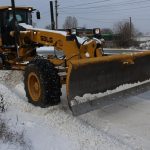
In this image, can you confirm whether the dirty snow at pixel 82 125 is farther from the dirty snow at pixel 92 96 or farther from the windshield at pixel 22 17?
the windshield at pixel 22 17

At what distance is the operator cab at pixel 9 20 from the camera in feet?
38.1

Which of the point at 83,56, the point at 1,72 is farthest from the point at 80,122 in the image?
the point at 1,72

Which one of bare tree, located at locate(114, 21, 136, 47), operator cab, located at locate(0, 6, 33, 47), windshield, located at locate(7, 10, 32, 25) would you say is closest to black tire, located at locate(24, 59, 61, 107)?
operator cab, located at locate(0, 6, 33, 47)

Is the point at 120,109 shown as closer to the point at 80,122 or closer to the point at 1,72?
the point at 80,122

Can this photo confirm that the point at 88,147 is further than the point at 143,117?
No

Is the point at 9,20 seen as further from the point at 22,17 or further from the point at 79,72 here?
the point at 79,72

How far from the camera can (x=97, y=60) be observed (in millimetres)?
7625

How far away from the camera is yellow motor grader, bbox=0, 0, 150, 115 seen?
7324 millimetres

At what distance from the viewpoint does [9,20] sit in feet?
38.4

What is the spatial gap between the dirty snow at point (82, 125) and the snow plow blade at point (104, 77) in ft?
1.04

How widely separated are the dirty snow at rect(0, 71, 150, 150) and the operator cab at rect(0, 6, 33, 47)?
3100 millimetres

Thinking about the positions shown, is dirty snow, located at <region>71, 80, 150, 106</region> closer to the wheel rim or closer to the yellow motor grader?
the yellow motor grader

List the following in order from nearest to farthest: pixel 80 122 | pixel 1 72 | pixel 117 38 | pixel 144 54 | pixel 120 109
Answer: pixel 80 122 → pixel 120 109 → pixel 144 54 → pixel 1 72 → pixel 117 38

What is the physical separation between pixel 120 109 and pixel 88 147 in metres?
2.51
